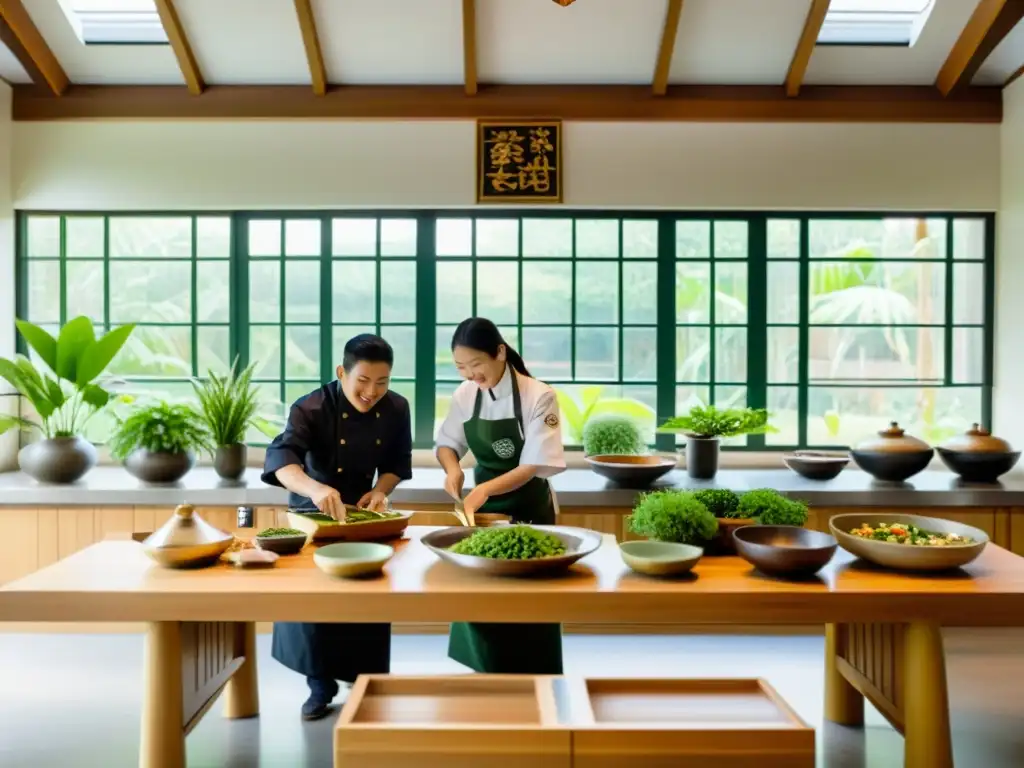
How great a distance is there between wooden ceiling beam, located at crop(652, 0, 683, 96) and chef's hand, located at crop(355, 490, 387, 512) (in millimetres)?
2855

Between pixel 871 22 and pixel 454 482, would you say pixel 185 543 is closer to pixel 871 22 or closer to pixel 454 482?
pixel 454 482

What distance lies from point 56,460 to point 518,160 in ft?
9.59

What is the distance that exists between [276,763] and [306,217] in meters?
3.23

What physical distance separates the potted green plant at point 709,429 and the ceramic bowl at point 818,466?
0.22m

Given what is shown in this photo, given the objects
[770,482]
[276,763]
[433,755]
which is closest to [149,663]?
[276,763]

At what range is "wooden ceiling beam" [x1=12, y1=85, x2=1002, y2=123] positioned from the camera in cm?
505

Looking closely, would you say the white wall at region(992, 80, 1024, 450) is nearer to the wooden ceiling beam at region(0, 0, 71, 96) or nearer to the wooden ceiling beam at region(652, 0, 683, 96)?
the wooden ceiling beam at region(652, 0, 683, 96)

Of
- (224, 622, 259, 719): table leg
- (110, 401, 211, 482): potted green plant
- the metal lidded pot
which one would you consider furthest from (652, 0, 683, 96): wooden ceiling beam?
(224, 622, 259, 719): table leg

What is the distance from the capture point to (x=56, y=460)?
4.51m

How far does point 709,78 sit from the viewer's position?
5043mm

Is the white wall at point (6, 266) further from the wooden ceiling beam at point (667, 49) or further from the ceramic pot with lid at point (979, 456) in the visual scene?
the ceramic pot with lid at point (979, 456)

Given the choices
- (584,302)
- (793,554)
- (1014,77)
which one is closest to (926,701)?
(793,554)

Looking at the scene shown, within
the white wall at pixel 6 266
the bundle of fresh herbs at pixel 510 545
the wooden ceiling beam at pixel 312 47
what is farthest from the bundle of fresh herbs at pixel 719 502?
the white wall at pixel 6 266

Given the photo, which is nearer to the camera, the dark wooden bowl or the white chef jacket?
the white chef jacket
